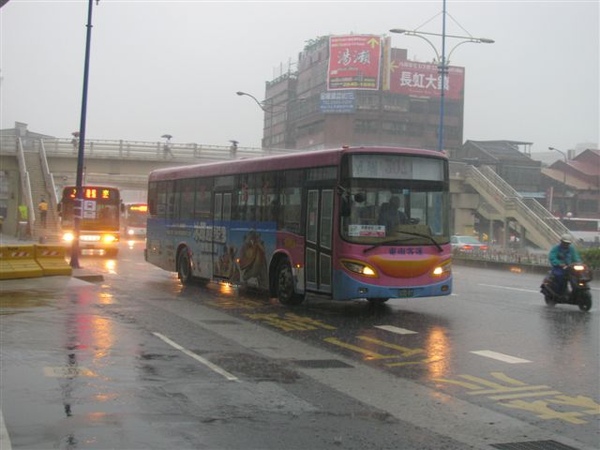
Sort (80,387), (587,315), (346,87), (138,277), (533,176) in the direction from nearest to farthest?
(80,387)
(587,315)
(138,277)
(533,176)
(346,87)

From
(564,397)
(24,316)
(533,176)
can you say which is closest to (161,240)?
(24,316)

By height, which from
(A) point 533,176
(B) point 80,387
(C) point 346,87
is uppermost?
(C) point 346,87

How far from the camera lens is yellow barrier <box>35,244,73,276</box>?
62.2 feet

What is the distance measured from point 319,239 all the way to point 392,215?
4.81 ft

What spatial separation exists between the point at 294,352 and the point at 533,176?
70585 mm

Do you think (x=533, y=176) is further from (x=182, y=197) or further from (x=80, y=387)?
(x=80, y=387)

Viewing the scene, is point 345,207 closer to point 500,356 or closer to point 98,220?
point 500,356

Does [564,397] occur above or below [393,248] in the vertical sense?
below

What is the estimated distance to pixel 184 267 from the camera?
63.6 ft

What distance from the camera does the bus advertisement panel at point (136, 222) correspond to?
5797 cm

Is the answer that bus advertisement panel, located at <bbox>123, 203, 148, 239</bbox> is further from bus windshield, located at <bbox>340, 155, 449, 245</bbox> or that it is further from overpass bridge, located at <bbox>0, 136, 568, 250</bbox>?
bus windshield, located at <bbox>340, 155, 449, 245</bbox>

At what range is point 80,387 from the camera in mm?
7441

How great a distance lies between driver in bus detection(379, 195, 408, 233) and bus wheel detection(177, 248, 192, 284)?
301 inches

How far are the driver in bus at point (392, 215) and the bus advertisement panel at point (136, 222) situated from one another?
47.0 m
